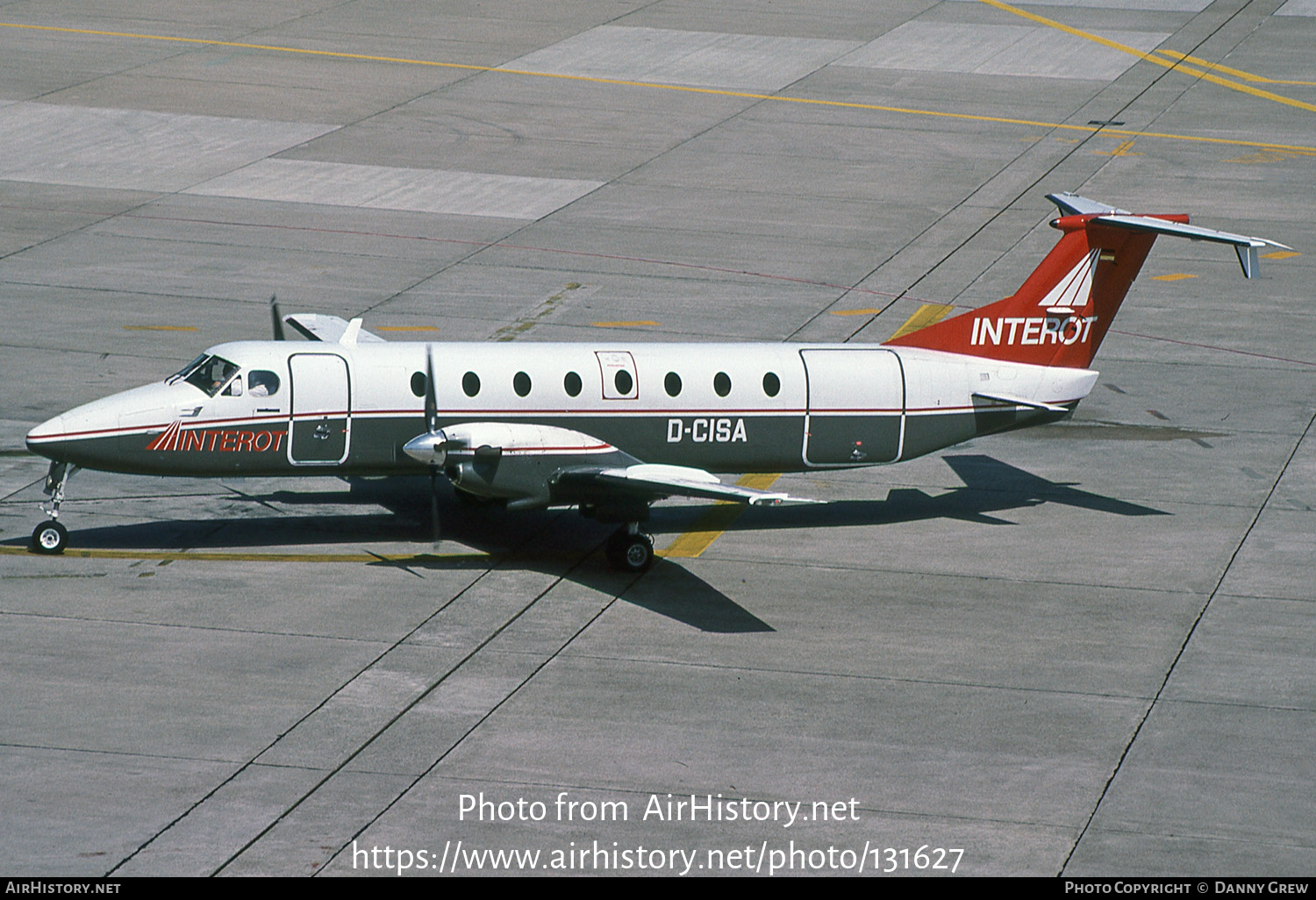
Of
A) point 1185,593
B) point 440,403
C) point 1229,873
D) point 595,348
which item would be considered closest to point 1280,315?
point 1185,593

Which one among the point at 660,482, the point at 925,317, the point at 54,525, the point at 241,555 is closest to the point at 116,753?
the point at 241,555

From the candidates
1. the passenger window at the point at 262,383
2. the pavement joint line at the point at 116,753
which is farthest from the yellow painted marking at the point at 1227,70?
the pavement joint line at the point at 116,753

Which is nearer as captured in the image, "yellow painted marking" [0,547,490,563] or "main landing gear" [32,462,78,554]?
"main landing gear" [32,462,78,554]

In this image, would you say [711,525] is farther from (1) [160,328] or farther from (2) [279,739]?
(1) [160,328]

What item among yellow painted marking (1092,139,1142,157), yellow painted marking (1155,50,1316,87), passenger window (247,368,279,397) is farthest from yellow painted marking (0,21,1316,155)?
passenger window (247,368,279,397)

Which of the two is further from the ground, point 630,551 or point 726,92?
point 726,92

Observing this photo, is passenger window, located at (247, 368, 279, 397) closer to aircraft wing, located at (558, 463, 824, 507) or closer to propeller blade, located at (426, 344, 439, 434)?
propeller blade, located at (426, 344, 439, 434)

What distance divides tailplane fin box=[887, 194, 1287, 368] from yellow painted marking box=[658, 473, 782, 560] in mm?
3260

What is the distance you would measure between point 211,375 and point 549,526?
573cm

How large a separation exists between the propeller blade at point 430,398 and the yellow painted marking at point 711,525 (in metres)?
4.14

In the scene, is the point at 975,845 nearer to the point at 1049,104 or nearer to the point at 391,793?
the point at 391,793

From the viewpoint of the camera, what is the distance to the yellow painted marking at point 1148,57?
60312 millimetres

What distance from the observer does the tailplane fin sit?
2939cm

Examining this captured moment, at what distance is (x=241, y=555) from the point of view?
26.7 m
